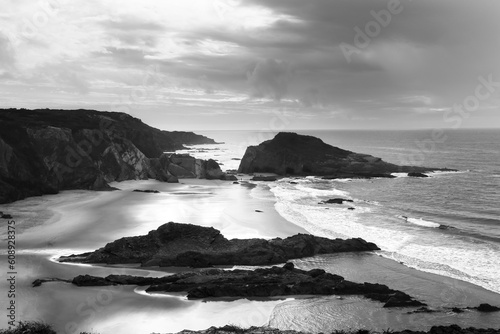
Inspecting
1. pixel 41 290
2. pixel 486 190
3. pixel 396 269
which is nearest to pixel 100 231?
pixel 41 290

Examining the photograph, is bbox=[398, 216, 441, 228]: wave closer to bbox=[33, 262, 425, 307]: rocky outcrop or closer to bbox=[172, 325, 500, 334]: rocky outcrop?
bbox=[33, 262, 425, 307]: rocky outcrop

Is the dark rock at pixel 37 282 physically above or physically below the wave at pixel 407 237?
below

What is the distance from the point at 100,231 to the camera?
35.8 meters

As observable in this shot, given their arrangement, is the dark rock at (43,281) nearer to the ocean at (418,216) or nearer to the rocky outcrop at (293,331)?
the rocky outcrop at (293,331)

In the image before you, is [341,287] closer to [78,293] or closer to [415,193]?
[78,293]

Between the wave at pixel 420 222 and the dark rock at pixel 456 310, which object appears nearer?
the dark rock at pixel 456 310

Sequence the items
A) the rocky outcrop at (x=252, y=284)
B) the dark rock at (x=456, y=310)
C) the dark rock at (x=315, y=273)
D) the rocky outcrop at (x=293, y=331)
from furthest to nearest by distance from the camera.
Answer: the dark rock at (x=315, y=273), the rocky outcrop at (x=252, y=284), the dark rock at (x=456, y=310), the rocky outcrop at (x=293, y=331)

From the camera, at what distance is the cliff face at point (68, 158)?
5112 cm

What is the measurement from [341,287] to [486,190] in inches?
1877

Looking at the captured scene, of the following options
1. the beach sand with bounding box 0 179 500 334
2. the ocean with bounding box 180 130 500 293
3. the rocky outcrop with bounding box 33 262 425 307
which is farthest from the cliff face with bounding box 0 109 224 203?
the rocky outcrop with bounding box 33 262 425 307

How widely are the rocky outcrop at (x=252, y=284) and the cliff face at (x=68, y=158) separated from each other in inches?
1211

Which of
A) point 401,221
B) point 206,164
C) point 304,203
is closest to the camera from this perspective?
point 401,221

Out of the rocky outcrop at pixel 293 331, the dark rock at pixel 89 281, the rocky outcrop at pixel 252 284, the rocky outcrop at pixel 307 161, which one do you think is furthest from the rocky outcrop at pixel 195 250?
the rocky outcrop at pixel 307 161

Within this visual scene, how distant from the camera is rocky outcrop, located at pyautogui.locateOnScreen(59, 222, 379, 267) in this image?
2744 cm
